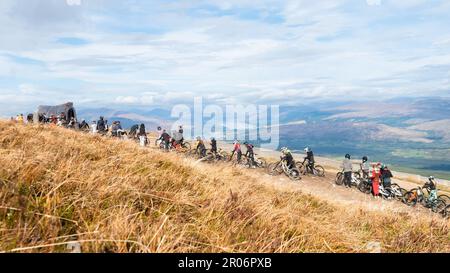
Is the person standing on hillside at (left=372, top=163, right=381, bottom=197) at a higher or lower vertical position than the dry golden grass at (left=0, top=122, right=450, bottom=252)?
lower

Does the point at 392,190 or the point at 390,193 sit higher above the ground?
the point at 392,190

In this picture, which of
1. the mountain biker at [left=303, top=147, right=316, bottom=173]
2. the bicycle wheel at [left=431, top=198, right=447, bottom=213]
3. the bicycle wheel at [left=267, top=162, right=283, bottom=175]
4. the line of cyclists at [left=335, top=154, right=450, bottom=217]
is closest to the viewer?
the bicycle wheel at [left=431, top=198, right=447, bottom=213]

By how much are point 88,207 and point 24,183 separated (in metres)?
0.81

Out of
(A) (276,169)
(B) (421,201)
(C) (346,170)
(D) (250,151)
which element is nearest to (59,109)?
(D) (250,151)

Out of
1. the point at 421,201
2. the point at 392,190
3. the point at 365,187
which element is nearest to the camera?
the point at 421,201

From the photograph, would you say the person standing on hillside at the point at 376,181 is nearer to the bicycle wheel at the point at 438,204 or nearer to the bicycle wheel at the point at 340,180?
the bicycle wheel at the point at 438,204

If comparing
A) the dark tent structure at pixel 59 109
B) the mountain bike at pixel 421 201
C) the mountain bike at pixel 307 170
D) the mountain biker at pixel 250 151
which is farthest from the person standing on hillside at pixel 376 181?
the dark tent structure at pixel 59 109

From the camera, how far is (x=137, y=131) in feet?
121

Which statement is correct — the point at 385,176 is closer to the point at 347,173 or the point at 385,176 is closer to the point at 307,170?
the point at 347,173

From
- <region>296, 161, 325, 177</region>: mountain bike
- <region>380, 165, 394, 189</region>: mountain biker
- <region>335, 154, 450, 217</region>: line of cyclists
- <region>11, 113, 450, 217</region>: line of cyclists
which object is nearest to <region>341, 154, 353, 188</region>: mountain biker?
<region>11, 113, 450, 217</region>: line of cyclists

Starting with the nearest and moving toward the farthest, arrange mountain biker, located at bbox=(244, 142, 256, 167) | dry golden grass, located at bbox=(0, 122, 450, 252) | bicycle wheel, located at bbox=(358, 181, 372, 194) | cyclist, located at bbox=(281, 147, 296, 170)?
dry golden grass, located at bbox=(0, 122, 450, 252) < bicycle wheel, located at bbox=(358, 181, 372, 194) < cyclist, located at bbox=(281, 147, 296, 170) < mountain biker, located at bbox=(244, 142, 256, 167)

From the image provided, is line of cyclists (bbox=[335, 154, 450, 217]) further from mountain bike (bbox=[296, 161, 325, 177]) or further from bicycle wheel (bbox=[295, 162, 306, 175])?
bicycle wheel (bbox=[295, 162, 306, 175])
